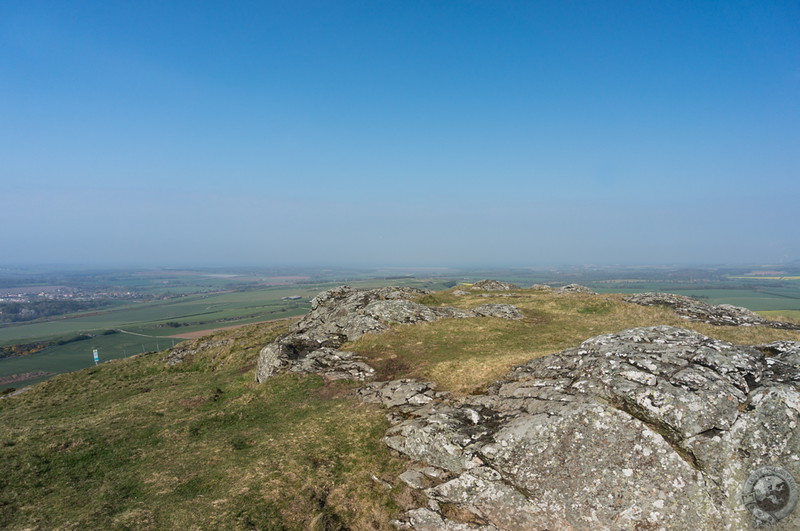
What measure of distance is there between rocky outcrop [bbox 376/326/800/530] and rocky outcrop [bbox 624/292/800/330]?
18.1m

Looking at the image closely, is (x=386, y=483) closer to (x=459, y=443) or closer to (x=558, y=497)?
(x=459, y=443)

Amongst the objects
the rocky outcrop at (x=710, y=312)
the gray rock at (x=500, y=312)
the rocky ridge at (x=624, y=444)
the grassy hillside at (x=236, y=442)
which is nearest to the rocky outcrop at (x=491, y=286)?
the gray rock at (x=500, y=312)

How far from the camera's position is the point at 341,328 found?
29.6 meters

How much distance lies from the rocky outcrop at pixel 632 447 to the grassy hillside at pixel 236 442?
245 centimetres

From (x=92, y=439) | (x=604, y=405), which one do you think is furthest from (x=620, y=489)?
(x=92, y=439)

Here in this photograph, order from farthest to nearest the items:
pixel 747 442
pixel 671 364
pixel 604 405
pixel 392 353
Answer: pixel 392 353, pixel 671 364, pixel 604 405, pixel 747 442

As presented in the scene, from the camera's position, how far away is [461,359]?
21578 millimetres

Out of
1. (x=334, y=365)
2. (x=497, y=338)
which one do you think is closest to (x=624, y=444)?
Result: (x=497, y=338)

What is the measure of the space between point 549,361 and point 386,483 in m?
9.57

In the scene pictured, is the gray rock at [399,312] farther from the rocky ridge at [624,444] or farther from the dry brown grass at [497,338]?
the rocky ridge at [624,444]

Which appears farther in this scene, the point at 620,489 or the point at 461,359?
the point at 461,359

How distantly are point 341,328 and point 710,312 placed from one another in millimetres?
33222

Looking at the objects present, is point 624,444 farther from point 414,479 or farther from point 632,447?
Answer: point 414,479

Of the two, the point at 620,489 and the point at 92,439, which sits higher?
the point at 620,489
